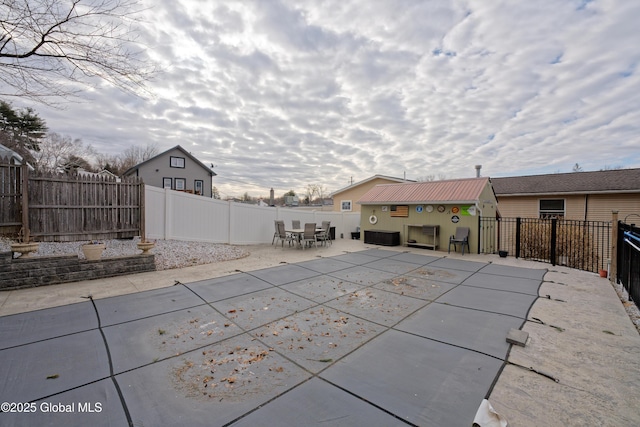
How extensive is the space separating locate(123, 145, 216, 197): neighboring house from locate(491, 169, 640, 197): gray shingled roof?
81.4ft

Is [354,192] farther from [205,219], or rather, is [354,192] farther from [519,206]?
[205,219]

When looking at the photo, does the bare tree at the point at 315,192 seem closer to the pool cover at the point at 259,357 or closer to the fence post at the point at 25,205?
the fence post at the point at 25,205

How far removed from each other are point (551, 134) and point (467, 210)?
27.2 feet

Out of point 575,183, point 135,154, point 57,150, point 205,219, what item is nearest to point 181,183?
point 57,150

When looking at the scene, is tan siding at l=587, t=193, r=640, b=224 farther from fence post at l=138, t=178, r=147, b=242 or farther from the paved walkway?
fence post at l=138, t=178, r=147, b=242

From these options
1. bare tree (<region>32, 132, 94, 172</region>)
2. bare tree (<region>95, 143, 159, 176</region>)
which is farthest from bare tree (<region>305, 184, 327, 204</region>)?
bare tree (<region>32, 132, 94, 172</region>)

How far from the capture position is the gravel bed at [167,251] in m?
6.10

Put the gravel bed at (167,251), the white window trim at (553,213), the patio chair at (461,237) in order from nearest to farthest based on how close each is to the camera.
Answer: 1. the gravel bed at (167,251)
2. the patio chair at (461,237)
3. the white window trim at (553,213)

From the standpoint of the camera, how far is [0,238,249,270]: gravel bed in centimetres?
610

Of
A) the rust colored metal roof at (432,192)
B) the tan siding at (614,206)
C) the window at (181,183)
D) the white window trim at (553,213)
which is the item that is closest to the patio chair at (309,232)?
the rust colored metal roof at (432,192)

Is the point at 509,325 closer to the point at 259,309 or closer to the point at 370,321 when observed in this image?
the point at 370,321

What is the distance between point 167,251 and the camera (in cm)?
736

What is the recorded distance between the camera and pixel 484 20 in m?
6.51

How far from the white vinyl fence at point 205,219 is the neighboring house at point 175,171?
15.6 meters
